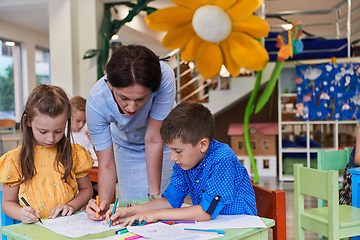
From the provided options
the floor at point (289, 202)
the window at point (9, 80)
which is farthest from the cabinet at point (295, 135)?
the window at point (9, 80)

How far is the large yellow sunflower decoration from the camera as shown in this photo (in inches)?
102

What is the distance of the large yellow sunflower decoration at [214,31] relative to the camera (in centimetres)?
260

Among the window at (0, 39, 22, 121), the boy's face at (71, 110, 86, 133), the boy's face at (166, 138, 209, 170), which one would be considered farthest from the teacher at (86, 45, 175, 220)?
the window at (0, 39, 22, 121)

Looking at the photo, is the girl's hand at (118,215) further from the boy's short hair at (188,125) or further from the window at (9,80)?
the window at (9,80)

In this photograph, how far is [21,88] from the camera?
6.45 metres

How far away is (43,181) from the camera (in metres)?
1.35

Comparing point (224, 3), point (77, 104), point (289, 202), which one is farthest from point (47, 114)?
point (289, 202)

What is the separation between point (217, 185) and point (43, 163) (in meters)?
0.71

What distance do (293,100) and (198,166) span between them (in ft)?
11.7

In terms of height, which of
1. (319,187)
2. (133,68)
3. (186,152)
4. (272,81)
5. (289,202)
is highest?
(272,81)

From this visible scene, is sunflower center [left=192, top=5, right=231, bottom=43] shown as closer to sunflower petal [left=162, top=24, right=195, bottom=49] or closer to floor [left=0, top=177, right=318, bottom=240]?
sunflower petal [left=162, top=24, right=195, bottom=49]

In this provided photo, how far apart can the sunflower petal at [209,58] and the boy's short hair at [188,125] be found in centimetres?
182

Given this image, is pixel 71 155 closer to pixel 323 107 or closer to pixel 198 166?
pixel 198 166

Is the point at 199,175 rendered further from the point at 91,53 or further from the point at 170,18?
the point at 91,53
